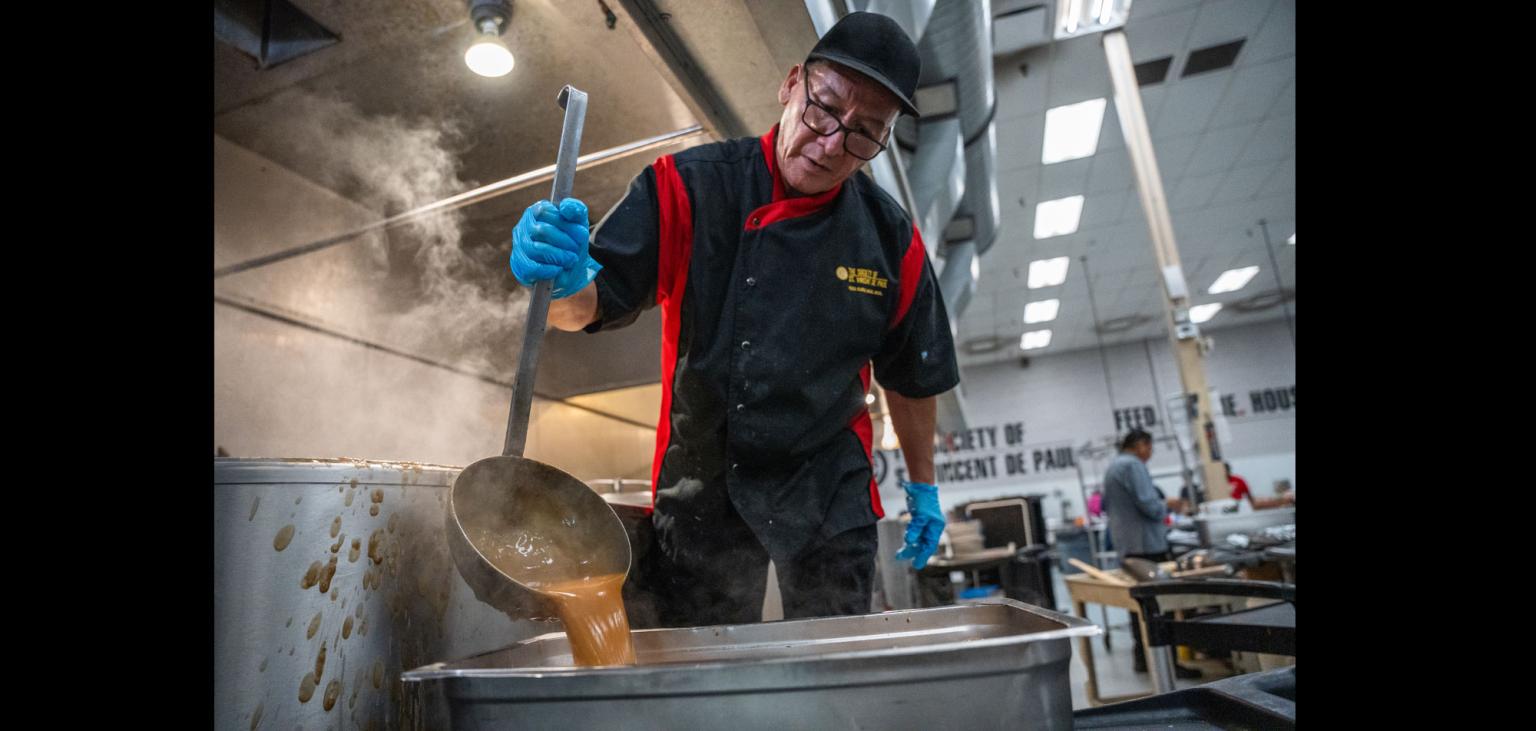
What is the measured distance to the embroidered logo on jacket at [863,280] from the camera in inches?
50.9

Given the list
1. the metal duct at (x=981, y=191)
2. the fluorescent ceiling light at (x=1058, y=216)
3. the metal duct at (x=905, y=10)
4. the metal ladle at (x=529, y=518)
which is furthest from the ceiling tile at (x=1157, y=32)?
the metal ladle at (x=529, y=518)

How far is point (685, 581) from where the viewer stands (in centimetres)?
126

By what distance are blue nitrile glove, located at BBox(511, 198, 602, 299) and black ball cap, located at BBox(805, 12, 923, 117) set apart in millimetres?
455

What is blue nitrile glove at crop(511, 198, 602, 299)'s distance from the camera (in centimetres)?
105

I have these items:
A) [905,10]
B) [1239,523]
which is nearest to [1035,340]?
[1239,523]

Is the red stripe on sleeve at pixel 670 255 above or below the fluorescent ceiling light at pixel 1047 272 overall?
below

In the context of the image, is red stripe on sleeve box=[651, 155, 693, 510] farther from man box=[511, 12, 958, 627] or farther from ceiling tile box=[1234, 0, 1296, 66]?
ceiling tile box=[1234, 0, 1296, 66]

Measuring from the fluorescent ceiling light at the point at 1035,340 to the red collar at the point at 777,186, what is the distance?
1132cm

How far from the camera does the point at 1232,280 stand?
10414 mm

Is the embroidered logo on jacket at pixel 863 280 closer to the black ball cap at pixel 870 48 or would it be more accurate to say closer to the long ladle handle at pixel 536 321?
the black ball cap at pixel 870 48
